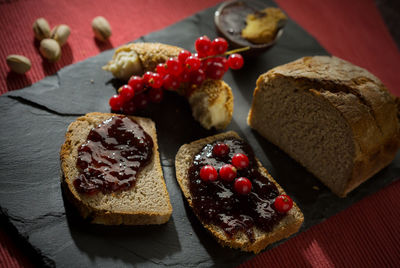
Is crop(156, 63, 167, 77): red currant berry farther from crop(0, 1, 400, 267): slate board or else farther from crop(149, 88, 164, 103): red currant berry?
crop(0, 1, 400, 267): slate board

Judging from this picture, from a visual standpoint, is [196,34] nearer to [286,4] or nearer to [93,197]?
[286,4]

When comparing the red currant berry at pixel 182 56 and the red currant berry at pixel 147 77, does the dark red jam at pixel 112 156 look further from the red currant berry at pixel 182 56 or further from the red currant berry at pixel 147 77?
the red currant berry at pixel 182 56

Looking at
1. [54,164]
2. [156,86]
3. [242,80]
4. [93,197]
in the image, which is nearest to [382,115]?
[242,80]

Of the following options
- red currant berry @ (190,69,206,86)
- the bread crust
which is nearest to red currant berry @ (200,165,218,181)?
the bread crust

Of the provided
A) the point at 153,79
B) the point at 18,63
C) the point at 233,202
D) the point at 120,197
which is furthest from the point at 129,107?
the point at 233,202

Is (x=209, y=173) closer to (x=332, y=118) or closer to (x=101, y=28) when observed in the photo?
(x=332, y=118)

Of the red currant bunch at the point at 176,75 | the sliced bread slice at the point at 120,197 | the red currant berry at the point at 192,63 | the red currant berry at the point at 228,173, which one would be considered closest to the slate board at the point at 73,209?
the sliced bread slice at the point at 120,197
